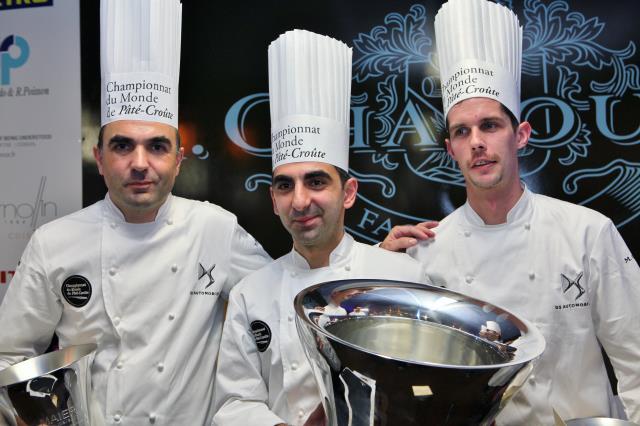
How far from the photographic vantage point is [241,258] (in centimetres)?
180

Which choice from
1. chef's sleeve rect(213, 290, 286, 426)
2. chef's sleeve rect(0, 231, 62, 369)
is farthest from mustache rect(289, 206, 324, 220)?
chef's sleeve rect(0, 231, 62, 369)

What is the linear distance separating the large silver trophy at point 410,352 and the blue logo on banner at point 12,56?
2380mm

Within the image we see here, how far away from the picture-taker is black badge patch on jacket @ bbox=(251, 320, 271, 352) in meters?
1.51

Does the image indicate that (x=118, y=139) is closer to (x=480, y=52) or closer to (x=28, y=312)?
(x=28, y=312)

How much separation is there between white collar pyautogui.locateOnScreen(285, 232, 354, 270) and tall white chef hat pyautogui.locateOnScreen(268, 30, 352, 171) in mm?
238

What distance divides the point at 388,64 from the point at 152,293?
142 cm

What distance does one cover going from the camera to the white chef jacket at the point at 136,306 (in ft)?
5.40

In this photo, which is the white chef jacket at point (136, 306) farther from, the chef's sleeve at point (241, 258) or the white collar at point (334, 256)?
the white collar at point (334, 256)

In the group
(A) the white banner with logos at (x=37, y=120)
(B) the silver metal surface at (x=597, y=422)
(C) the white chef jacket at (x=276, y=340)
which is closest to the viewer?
(B) the silver metal surface at (x=597, y=422)

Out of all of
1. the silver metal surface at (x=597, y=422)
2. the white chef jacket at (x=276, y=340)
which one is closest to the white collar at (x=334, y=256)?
the white chef jacket at (x=276, y=340)

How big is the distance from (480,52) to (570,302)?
80 centimetres

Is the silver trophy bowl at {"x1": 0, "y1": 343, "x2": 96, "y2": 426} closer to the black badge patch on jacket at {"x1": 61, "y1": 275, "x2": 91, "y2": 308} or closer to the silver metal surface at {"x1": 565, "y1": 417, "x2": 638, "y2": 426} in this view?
the black badge patch on jacket at {"x1": 61, "y1": 275, "x2": 91, "y2": 308}

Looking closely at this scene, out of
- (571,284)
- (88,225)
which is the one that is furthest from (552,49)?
(88,225)

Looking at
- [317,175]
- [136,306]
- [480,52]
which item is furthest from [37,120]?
[480,52]
